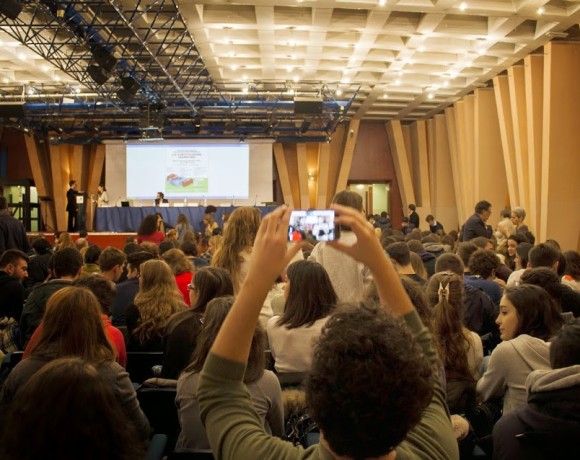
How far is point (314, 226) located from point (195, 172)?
51.6 feet

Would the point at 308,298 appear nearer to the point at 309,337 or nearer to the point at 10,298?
the point at 309,337

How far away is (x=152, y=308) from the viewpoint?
380 centimetres

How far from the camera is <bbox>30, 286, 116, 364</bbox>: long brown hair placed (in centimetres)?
236

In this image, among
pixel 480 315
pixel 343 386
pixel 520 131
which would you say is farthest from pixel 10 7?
pixel 520 131

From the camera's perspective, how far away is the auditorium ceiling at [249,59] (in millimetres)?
9215

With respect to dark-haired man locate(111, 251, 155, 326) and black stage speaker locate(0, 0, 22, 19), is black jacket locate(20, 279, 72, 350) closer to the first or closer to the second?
dark-haired man locate(111, 251, 155, 326)

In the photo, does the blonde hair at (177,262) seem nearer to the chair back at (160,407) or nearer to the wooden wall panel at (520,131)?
the chair back at (160,407)

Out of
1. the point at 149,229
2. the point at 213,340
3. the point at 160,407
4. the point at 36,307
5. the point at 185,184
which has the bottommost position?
the point at 160,407

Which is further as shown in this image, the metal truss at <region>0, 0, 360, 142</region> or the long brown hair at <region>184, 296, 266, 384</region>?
the metal truss at <region>0, 0, 360, 142</region>

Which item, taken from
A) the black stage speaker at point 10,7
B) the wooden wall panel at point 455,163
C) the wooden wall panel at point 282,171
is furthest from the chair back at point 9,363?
the wooden wall panel at point 282,171

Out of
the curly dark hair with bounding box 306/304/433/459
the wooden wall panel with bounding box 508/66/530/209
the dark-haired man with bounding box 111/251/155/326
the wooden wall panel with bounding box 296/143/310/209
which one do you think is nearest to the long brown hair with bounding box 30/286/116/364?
the curly dark hair with bounding box 306/304/433/459

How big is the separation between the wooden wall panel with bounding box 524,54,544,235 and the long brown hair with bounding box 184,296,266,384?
9.69 meters

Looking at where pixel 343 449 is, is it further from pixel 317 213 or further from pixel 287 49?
pixel 287 49

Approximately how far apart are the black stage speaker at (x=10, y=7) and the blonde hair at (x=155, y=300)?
15.8 feet
